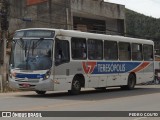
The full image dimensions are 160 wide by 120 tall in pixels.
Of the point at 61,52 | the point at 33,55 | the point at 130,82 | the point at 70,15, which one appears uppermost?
the point at 70,15

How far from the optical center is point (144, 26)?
234 ft

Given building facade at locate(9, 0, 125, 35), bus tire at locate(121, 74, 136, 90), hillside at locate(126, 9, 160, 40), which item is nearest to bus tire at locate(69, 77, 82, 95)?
bus tire at locate(121, 74, 136, 90)

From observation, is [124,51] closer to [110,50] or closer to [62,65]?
[110,50]

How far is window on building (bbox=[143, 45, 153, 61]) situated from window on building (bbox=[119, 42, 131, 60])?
2200 millimetres

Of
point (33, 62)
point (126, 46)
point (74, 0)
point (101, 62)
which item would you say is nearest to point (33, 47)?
point (33, 62)

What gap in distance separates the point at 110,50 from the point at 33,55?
19.7ft

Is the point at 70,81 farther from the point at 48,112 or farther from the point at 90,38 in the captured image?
the point at 48,112

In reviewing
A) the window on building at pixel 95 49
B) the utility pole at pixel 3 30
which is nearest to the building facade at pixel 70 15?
the utility pole at pixel 3 30

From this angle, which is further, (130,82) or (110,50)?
(130,82)

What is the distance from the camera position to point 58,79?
806 inches

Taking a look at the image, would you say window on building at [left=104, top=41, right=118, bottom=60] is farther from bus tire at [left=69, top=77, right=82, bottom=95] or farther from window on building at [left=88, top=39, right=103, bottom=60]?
bus tire at [left=69, top=77, right=82, bottom=95]

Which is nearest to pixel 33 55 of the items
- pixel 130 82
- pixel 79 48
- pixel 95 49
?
pixel 79 48

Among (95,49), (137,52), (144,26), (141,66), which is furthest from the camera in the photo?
(144,26)

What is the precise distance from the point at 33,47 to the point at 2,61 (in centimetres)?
990
